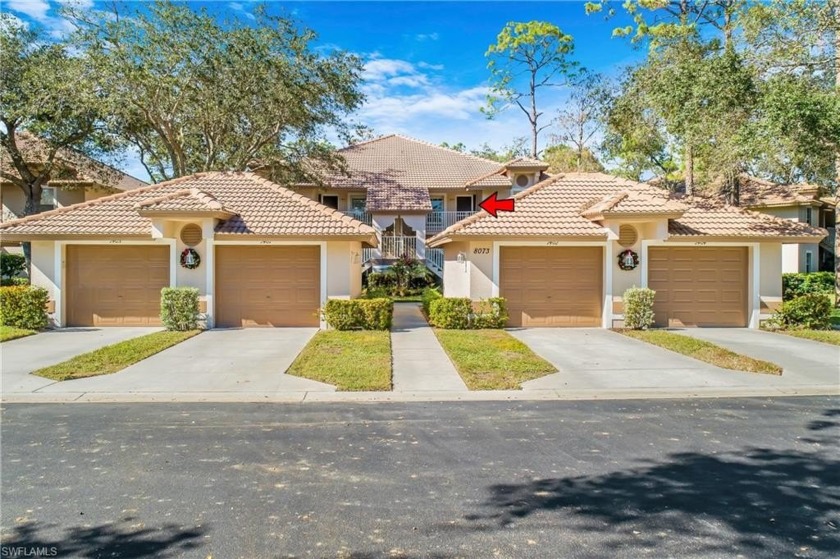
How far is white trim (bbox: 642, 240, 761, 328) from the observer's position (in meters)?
14.1

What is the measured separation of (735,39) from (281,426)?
16507 mm

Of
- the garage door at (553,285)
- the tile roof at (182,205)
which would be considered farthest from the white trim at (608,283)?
the tile roof at (182,205)

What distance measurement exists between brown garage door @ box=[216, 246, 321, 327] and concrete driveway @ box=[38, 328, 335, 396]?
1874 mm

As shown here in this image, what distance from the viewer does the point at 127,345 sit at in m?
10.8

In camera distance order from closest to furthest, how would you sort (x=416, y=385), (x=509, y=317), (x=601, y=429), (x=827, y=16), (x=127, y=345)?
(x=601, y=429) < (x=416, y=385) < (x=127, y=345) < (x=827, y=16) < (x=509, y=317)

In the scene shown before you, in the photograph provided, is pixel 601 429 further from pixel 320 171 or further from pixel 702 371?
pixel 320 171

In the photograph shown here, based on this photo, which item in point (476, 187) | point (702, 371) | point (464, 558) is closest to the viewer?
point (464, 558)

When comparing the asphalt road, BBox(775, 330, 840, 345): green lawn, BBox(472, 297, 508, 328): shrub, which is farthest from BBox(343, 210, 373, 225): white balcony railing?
the asphalt road

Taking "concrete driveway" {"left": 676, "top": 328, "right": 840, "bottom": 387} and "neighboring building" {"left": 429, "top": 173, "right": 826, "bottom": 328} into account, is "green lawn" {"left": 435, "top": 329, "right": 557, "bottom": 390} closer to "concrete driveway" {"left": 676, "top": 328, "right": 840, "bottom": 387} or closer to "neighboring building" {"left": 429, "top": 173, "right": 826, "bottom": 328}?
"neighboring building" {"left": 429, "top": 173, "right": 826, "bottom": 328}

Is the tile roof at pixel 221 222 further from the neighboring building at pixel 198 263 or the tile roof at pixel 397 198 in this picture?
the tile roof at pixel 397 198

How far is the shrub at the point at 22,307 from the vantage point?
12859 mm

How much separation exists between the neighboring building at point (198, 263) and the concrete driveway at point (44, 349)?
3.30 feet

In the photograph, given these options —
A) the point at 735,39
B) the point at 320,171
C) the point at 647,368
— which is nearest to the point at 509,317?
the point at 647,368

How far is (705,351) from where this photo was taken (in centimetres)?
1039
